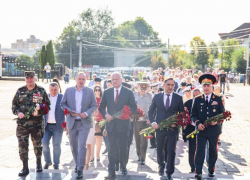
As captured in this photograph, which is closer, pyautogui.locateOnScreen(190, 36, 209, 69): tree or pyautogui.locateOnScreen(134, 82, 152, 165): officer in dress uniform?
pyautogui.locateOnScreen(134, 82, 152, 165): officer in dress uniform

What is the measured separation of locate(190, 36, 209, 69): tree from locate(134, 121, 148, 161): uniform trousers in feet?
229

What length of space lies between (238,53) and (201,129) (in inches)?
2311

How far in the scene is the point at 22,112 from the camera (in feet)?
22.7

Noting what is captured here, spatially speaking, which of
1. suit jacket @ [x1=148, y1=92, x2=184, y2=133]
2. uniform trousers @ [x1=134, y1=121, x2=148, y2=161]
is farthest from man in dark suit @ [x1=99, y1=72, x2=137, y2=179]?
uniform trousers @ [x1=134, y1=121, x2=148, y2=161]

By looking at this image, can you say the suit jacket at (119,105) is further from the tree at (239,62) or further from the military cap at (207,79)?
the tree at (239,62)

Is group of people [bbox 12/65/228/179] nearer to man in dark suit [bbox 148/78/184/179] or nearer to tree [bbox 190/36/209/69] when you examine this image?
man in dark suit [bbox 148/78/184/179]

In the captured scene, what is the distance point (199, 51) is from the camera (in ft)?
255

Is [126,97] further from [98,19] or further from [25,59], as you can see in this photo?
[98,19]

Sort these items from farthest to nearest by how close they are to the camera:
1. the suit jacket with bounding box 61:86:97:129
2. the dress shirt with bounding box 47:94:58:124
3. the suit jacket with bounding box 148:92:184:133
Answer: the dress shirt with bounding box 47:94:58:124 → the suit jacket with bounding box 61:86:97:129 → the suit jacket with bounding box 148:92:184:133

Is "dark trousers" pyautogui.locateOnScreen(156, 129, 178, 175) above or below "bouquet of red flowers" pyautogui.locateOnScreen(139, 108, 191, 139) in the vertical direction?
below

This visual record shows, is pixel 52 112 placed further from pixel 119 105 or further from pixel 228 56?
pixel 228 56

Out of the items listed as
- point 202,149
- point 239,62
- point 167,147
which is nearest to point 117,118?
point 167,147

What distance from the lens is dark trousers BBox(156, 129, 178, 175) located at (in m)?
6.67

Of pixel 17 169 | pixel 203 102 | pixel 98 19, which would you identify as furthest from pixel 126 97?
pixel 98 19
